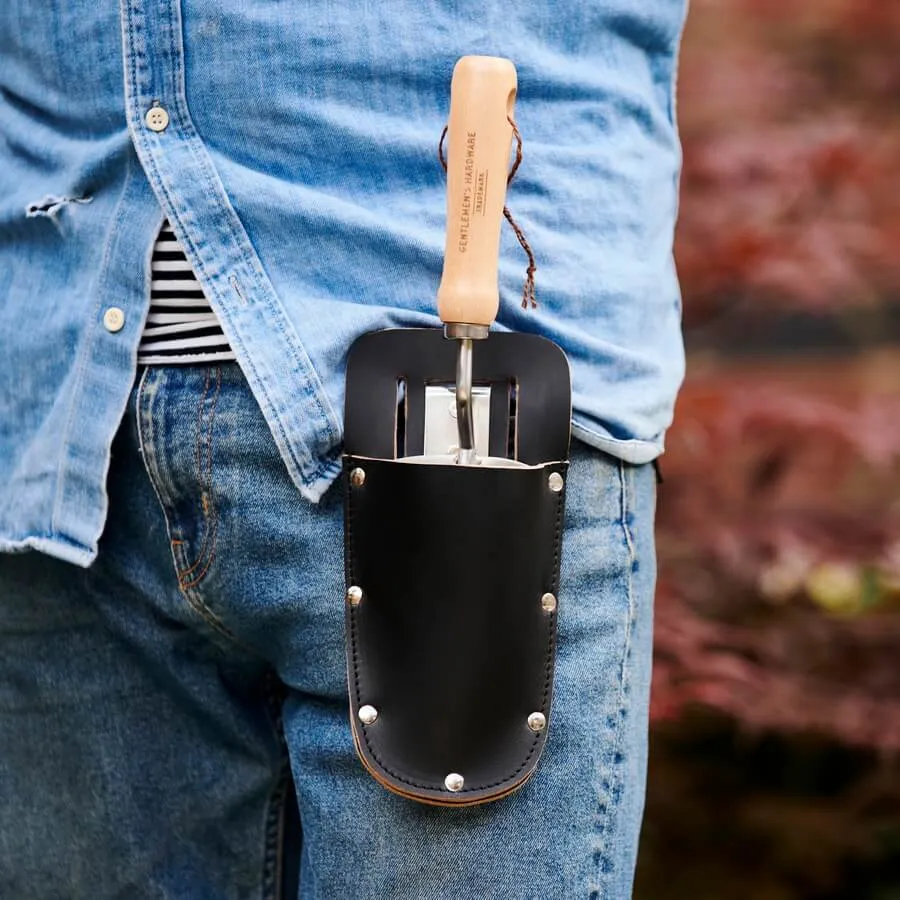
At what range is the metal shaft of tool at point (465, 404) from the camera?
78 cm

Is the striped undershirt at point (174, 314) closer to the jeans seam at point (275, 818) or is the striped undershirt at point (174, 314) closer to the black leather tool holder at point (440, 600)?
the black leather tool holder at point (440, 600)

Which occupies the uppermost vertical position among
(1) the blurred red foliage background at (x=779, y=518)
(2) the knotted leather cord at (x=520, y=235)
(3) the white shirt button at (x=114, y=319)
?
(2) the knotted leather cord at (x=520, y=235)

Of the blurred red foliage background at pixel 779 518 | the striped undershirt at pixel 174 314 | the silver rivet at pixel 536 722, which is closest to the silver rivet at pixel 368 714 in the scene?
the silver rivet at pixel 536 722

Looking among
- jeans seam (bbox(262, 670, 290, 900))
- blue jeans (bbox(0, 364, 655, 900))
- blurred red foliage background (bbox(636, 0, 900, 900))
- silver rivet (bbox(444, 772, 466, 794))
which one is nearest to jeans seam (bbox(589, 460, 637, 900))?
blue jeans (bbox(0, 364, 655, 900))

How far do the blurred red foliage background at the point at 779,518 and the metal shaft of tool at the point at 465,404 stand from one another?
76cm

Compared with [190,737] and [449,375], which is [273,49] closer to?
[449,375]

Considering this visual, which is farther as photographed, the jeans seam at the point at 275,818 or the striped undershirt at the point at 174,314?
the jeans seam at the point at 275,818

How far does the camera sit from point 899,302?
2471mm

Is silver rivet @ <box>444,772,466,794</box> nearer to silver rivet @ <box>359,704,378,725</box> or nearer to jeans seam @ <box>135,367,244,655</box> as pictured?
silver rivet @ <box>359,704,378,725</box>

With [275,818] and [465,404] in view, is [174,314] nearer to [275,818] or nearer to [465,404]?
[465,404]

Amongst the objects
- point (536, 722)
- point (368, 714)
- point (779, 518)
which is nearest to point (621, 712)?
point (536, 722)

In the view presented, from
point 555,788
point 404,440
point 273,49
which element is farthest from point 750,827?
point 273,49

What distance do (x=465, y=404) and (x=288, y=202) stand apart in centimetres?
18

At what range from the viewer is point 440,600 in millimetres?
797
